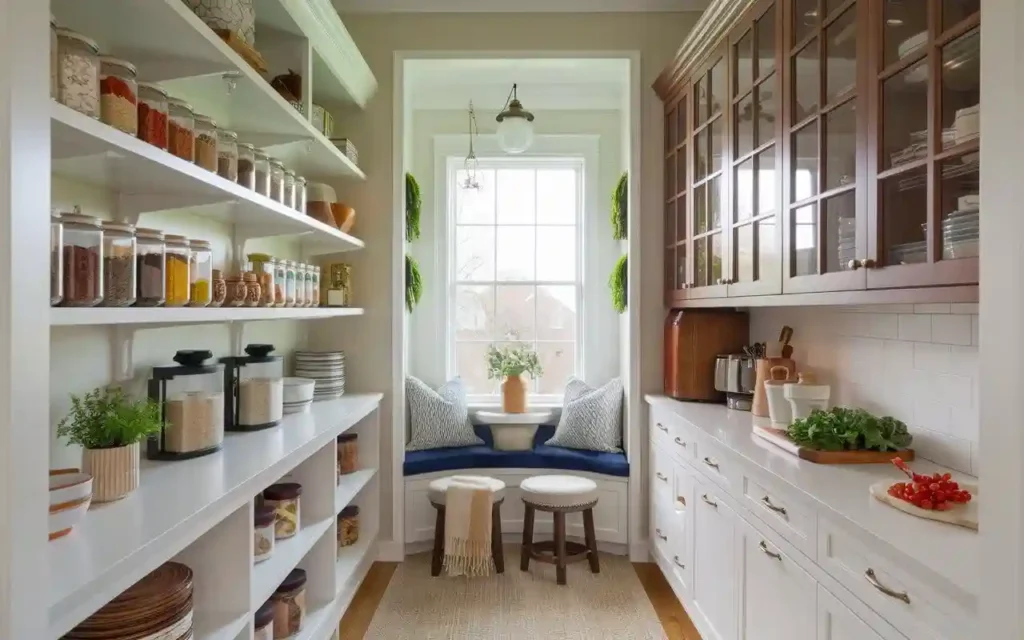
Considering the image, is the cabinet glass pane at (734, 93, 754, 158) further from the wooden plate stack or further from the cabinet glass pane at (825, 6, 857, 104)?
the wooden plate stack

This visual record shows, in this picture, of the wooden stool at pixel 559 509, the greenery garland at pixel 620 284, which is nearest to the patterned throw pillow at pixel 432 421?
the wooden stool at pixel 559 509

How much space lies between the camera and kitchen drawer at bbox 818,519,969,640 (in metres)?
Result: 1.21

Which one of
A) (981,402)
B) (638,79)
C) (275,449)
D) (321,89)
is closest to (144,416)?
(275,449)

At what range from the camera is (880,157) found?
168 cm

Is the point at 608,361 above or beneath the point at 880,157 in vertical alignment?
beneath

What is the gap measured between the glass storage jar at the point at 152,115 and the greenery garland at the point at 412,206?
2.24m

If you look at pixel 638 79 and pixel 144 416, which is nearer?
pixel 144 416

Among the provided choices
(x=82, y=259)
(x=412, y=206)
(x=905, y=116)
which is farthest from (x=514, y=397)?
(x=82, y=259)

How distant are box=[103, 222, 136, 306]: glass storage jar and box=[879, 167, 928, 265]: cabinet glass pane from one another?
1769 mm

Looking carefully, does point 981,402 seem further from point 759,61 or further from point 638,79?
point 638,79

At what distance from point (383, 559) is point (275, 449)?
5.59ft

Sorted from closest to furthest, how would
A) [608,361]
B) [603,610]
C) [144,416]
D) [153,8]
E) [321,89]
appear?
1. [153,8]
2. [144,416]
3. [603,610]
4. [321,89]
5. [608,361]

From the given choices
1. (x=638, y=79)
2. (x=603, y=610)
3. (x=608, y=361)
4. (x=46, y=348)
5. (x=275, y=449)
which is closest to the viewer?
(x=46, y=348)

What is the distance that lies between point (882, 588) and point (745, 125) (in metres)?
1.75
